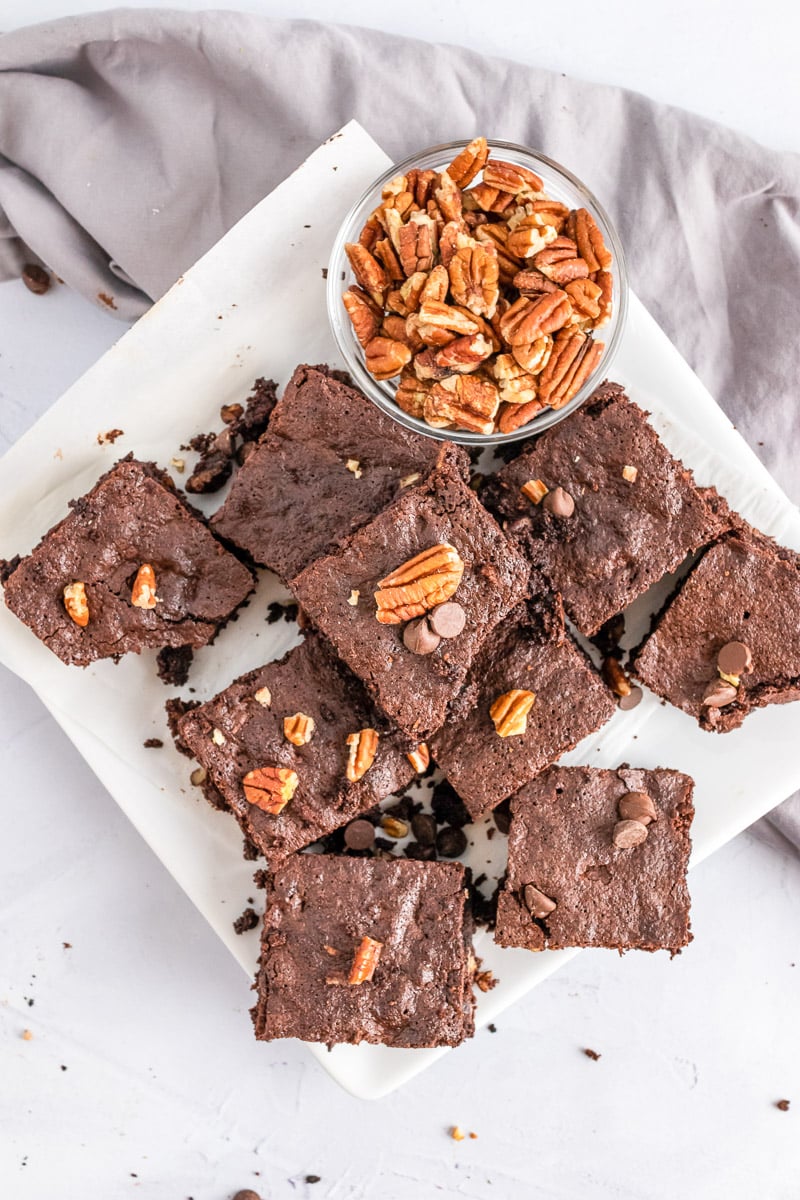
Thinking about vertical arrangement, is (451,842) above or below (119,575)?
below

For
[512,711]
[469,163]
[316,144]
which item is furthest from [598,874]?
[316,144]

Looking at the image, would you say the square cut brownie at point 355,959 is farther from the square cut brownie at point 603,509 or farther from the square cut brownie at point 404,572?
the square cut brownie at point 603,509

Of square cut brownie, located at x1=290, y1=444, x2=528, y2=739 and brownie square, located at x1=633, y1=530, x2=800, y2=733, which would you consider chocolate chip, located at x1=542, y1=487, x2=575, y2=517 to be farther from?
brownie square, located at x1=633, y1=530, x2=800, y2=733

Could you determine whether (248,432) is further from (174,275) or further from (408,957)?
(408,957)

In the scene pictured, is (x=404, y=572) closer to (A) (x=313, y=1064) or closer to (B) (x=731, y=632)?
(B) (x=731, y=632)

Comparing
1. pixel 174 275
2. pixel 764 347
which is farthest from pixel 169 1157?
pixel 764 347

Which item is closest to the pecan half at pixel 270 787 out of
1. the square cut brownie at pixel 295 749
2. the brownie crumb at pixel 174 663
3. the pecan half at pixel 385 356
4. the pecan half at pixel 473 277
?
the square cut brownie at pixel 295 749
